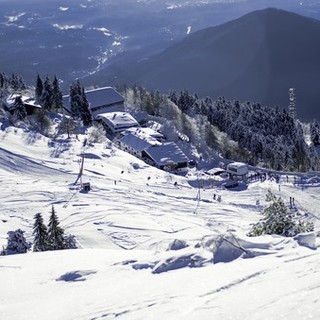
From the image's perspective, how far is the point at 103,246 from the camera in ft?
74.0

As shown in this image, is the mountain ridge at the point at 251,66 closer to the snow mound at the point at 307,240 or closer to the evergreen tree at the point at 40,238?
the evergreen tree at the point at 40,238

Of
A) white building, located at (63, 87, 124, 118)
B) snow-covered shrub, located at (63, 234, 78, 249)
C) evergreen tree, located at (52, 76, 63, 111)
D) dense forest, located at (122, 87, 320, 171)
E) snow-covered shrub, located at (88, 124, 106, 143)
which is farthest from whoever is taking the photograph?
white building, located at (63, 87, 124, 118)

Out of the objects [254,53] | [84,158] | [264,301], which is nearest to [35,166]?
[84,158]

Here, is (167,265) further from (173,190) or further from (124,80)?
(124,80)

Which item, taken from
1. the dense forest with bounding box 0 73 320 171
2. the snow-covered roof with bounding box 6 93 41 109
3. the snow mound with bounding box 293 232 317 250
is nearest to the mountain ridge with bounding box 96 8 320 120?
the dense forest with bounding box 0 73 320 171

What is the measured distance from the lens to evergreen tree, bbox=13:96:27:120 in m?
51.3

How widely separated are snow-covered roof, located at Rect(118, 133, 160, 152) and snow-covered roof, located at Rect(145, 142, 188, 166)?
55.9 inches

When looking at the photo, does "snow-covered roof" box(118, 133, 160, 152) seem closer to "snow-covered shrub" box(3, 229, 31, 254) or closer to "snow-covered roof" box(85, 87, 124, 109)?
"snow-covered roof" box(85, 87, 124, 109)

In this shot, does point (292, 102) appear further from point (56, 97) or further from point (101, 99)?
point (56, 97)

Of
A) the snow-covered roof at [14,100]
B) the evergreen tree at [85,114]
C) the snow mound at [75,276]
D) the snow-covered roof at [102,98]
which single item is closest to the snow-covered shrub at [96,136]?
the evergreen tree at [85,114]

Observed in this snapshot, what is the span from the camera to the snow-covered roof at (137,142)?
5103 centimetres

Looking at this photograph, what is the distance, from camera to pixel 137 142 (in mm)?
52344

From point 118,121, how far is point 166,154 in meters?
13.8

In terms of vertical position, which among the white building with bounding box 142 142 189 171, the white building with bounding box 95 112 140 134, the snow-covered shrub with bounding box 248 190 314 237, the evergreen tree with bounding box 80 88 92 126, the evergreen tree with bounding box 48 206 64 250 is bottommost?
the white building with bounding box 142 142 189 171
